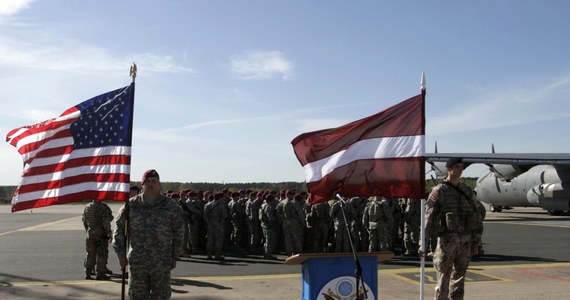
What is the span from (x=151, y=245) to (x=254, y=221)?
9043mm

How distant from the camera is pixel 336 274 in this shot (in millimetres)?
5785

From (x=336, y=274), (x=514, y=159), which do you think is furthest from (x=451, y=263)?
(x=514, y=159)

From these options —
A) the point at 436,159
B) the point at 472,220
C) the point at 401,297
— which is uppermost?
the point at 436,159

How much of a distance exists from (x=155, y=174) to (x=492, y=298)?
5.35 meters

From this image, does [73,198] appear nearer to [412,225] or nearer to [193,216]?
[193,216]

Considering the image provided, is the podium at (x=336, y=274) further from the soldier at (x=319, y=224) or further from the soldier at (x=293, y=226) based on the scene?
the soldier at (x=319, y=224)

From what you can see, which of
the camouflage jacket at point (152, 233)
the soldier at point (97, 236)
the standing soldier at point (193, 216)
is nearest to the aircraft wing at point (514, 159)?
the standing soldier at point (193, 216)

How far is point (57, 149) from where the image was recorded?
19.0ft

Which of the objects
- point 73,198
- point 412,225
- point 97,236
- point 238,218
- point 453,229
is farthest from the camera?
point 238,218

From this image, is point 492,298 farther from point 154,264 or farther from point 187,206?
point 187,206

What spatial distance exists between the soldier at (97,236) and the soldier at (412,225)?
7.25 meters

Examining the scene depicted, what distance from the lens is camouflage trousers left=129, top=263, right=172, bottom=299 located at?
17.6ft

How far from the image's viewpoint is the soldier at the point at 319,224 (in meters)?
13.4

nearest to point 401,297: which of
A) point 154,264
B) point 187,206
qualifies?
point 154,264
